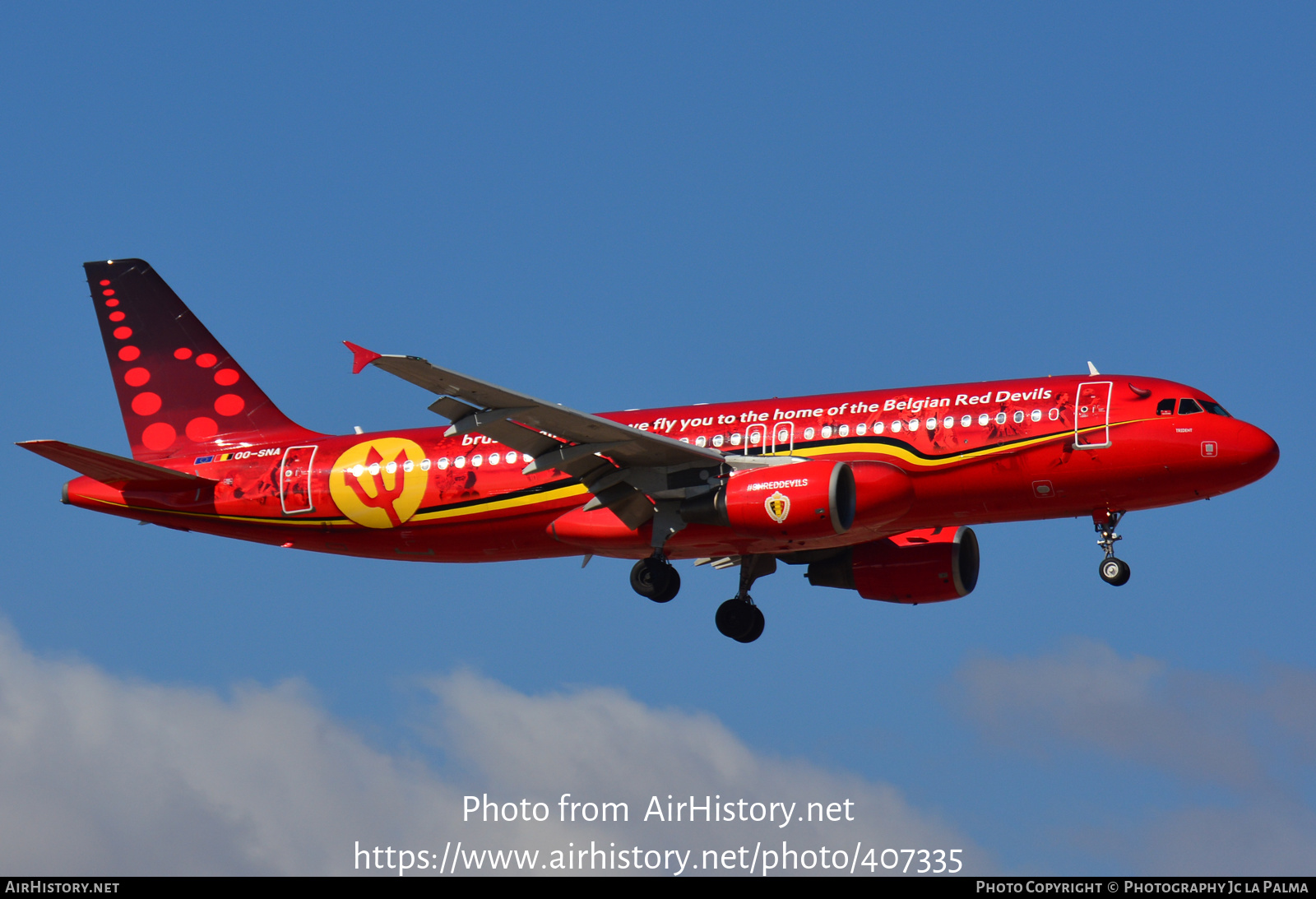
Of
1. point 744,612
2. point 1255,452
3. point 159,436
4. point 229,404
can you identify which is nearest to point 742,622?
point 744,612

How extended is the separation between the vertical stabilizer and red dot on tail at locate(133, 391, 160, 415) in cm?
2

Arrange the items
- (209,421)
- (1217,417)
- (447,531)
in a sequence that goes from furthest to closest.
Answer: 1. (209,421)
2. (447,531)
3. (1217,417)

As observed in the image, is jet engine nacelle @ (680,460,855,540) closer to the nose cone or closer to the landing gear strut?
the landing gear strut

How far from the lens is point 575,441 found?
32469 millimetres

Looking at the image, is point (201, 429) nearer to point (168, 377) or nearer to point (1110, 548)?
point (168, 377)

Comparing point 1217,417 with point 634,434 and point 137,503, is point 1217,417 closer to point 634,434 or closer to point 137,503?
point 634,434

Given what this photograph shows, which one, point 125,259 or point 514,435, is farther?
point 125,259

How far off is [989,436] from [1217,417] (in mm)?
4592

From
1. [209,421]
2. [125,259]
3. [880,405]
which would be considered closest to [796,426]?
[880,405]

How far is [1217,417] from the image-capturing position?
31734mm

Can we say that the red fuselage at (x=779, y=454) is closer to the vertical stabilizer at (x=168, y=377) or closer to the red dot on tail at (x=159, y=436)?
the vertical stabilizer at (x=168, y=377)

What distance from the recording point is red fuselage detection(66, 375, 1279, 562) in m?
31.6

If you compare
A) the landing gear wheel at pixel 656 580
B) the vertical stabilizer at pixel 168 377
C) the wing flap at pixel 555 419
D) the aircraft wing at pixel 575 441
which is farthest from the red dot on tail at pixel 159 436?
the landing gear wheel at pixel 656 580

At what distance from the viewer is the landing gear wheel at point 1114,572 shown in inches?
1266
